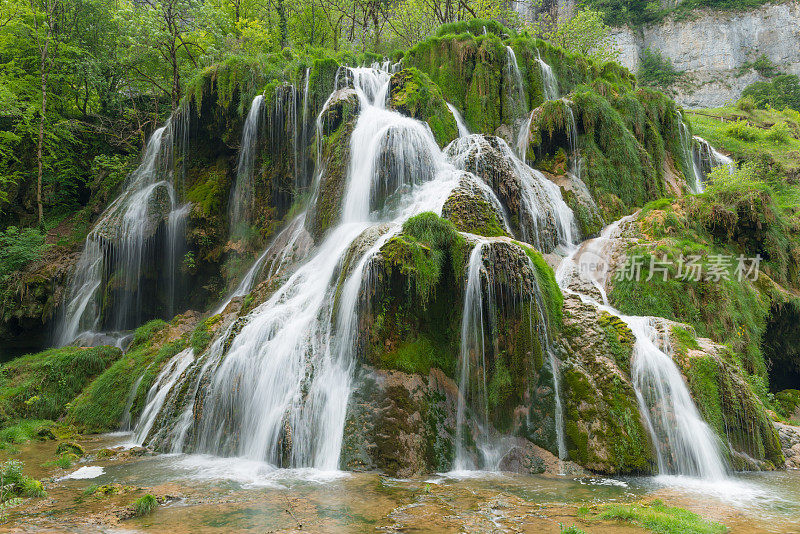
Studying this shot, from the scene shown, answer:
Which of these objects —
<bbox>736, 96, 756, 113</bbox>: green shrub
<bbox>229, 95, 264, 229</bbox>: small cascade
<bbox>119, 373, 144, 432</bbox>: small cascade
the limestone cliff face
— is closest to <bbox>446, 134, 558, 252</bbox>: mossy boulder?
<bbox>229, 95, 264, 229</bbox>: small cascade

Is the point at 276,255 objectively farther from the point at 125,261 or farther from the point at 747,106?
the point at 747,106

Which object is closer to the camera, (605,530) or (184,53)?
(605,530)

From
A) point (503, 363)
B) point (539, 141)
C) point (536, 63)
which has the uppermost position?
point (536, 63)

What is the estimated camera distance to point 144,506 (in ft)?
14.6

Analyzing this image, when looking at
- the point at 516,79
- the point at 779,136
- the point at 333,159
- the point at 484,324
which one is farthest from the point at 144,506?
the point at 779,136

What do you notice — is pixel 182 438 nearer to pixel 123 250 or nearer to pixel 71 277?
pixel 123 250

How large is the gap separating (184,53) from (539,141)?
54.7 feet

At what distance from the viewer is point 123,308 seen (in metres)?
14.8

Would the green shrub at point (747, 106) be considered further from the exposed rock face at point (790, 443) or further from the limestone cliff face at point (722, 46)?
the exposed rock face at point (790, 443)

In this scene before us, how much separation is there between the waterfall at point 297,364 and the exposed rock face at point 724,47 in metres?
44.3

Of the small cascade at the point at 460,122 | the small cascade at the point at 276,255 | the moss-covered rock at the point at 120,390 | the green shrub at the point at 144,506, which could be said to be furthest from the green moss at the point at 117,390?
the small cascade at the point at 460,122

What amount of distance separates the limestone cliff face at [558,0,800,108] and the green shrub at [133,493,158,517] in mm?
50781

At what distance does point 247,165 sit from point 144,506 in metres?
12.4

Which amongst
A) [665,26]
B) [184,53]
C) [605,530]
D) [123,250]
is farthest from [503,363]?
[665,26]
